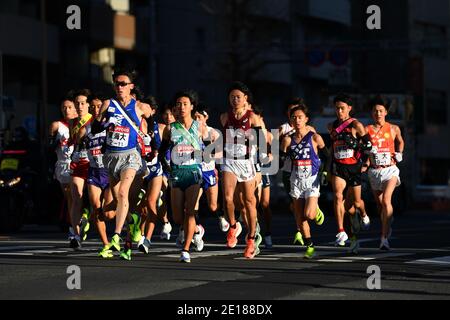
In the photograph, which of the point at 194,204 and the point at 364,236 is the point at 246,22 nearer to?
the point at 364,236

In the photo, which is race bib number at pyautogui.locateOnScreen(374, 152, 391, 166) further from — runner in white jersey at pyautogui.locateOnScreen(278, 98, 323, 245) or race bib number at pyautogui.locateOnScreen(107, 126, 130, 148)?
race bib number at pyautogui.locateOnScreen(107, 126, 130, 148)

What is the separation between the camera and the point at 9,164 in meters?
27.2

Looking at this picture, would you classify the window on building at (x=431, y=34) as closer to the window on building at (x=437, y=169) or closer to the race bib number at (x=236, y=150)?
the window on building at (x=437, y=169)

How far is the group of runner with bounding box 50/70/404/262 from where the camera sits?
17.6m

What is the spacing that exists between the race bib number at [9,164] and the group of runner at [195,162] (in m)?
5.89

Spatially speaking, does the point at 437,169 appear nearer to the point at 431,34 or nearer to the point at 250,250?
the point at 431,34

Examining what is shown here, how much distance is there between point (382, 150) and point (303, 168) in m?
2.06

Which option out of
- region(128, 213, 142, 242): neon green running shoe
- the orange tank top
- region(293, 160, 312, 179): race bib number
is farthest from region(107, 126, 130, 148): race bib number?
the orange tank top

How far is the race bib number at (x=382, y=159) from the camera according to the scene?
20656 mm

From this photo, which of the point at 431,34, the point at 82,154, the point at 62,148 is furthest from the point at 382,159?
the point at 431,34

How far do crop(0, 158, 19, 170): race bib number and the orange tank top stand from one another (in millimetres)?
8605

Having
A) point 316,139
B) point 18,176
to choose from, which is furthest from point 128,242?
point 18,176

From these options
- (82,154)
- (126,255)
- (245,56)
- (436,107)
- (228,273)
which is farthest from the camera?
(436,107)

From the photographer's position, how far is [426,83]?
81125 millimetres
